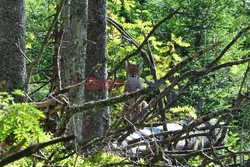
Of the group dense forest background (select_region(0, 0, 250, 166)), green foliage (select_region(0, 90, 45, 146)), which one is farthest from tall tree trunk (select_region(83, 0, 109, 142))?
green foliage (select_region(0, 90, 45, 146))

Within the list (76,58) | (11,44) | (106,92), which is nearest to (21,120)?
(76,58)

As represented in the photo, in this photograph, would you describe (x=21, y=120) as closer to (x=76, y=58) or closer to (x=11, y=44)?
(x=76, y=58)

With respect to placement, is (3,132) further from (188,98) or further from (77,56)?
(188,98)

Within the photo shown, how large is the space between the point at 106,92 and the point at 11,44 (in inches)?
36.3

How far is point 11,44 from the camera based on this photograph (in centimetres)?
316

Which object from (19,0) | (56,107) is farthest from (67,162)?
(19,0)

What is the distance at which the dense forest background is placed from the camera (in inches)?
60.3

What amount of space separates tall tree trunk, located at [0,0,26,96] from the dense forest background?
8 centimetres

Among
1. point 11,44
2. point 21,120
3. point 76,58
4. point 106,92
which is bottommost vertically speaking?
point 106,92

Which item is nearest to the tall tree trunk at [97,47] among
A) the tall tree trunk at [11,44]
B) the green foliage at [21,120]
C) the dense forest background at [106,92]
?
the dense forest background at [106,92]

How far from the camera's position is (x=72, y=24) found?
2840 millimetres

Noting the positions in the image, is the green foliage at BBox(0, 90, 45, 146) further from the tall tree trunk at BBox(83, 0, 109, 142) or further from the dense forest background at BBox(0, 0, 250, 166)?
the tall tree trunk at BBox(83, 0, 109, 142)

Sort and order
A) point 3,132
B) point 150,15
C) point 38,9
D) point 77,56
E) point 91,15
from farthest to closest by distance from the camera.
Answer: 1. point 150,15
2. point 38,9
3. point 91,15
4. point 77,56
5. point 3,132

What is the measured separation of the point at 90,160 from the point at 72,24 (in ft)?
3.38
